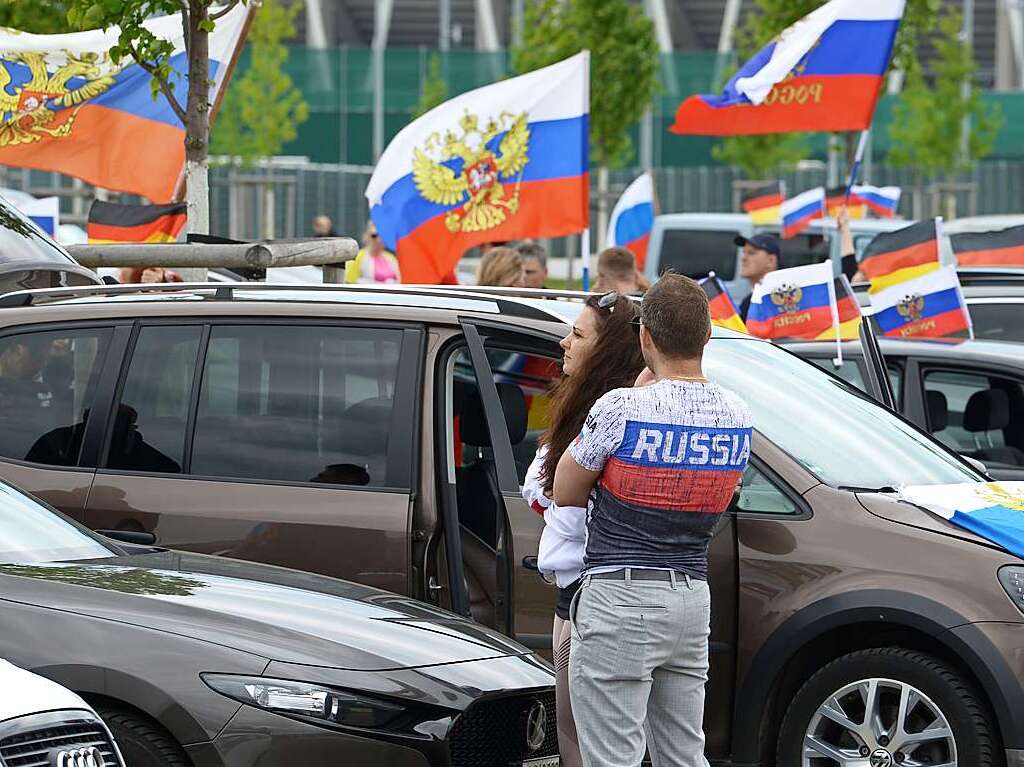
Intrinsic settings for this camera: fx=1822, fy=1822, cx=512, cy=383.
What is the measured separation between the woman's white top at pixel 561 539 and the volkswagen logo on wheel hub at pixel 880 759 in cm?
127

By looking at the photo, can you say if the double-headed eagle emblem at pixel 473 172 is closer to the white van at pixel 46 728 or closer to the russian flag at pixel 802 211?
the russian flag at pixel 802 211

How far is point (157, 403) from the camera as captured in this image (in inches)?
258

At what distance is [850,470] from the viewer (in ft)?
20.2

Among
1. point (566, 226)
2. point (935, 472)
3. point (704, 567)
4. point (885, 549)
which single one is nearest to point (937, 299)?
point (566, 226)

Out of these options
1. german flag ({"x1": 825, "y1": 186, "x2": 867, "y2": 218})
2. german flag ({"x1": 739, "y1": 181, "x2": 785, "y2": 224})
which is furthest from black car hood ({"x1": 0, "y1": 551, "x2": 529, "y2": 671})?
german flag ({"x1": 739, "y1": 181, "x2": 785, "y2": 224})

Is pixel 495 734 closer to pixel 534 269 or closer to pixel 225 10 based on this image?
pixel 225 10

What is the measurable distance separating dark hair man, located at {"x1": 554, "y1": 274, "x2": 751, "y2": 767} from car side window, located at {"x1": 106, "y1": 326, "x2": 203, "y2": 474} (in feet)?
6.68

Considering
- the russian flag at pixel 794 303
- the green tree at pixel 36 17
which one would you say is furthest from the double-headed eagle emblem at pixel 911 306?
the green tree at pixel 36 17

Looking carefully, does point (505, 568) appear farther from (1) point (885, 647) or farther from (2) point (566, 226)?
(2) point (566, 226)

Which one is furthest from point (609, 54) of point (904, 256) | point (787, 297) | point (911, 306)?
point (787, 297)

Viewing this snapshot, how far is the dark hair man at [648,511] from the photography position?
4828 millimetres

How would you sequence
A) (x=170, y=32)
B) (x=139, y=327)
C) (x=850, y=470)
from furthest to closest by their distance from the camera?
(x=170, y=32) < (x=139, y=327) < (x=850, y=470)

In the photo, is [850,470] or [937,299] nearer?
[850,470]

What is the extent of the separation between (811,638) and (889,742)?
0.40 meters
